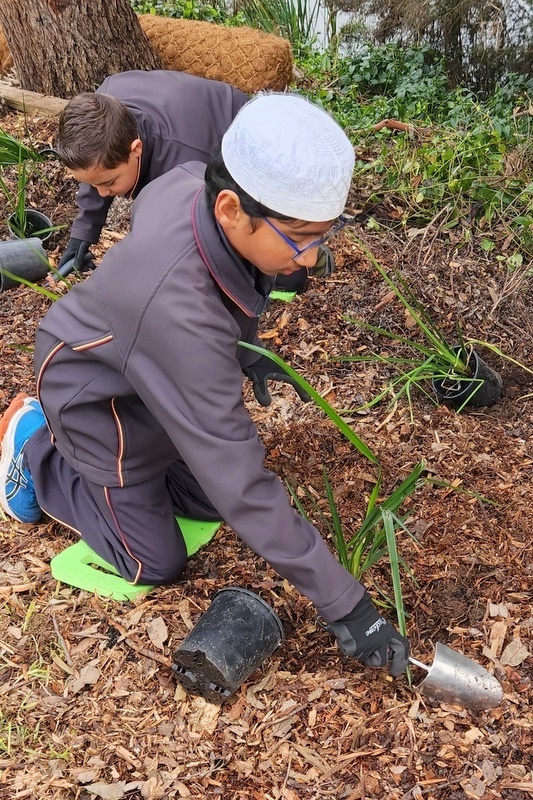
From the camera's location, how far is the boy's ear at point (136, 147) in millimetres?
2451

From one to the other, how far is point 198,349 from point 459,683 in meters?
1.07

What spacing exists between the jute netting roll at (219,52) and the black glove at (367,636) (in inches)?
138

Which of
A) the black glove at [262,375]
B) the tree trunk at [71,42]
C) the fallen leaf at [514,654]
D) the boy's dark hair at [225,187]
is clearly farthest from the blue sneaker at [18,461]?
the tree trunk at [71,42]

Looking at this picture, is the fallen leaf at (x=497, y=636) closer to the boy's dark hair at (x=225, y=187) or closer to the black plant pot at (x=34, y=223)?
the boy's dark hair at (x=225, y=187)

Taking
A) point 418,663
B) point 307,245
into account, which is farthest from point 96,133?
point 418,663

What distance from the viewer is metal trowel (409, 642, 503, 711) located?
1.75m

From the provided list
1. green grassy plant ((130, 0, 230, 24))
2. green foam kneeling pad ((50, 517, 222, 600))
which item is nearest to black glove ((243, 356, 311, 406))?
green foam kneeling pad ((50, 517, 222, 600))

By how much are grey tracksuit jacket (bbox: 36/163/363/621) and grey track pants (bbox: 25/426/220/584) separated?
61 cm

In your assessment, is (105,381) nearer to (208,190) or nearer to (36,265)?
(208,190)

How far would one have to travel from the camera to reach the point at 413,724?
1.76m

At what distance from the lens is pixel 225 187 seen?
142 centimetres

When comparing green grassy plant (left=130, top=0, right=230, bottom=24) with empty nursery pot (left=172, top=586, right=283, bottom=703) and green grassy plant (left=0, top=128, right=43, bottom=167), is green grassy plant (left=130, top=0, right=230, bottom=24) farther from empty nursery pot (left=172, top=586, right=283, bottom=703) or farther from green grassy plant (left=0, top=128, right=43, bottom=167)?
empty nursery pot (left=172, top=586, right=283, bottom=703)

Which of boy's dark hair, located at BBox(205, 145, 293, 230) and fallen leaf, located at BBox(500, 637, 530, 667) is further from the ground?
boy's dark hair, located at BBox(205, 145, 293, 230)

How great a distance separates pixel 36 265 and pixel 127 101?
3.02 feet
